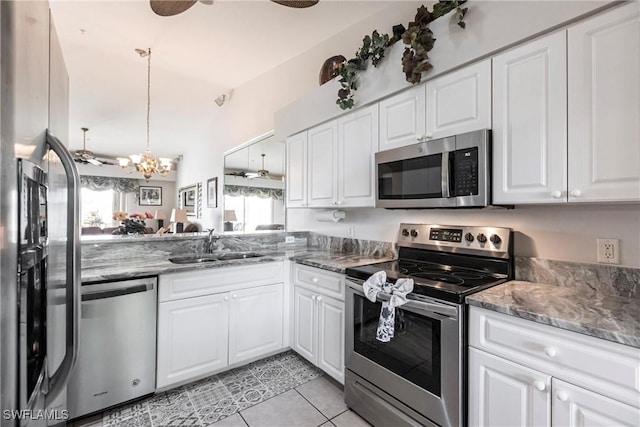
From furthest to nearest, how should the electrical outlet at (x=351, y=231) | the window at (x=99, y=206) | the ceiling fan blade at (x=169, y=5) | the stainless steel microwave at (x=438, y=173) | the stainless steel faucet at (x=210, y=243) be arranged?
1. the window at (x=99, y=206)
2. the electrical outlet at (x=351, y=231)
3. the stainless steel faucet at (x=210, y=243)
4. the ceiling fan blade at (x=169, y=5)
5. the stainless steel microwave at (x=438, y=173)

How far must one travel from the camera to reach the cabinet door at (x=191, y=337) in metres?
1.97

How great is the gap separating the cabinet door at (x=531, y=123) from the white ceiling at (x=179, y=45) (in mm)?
1511

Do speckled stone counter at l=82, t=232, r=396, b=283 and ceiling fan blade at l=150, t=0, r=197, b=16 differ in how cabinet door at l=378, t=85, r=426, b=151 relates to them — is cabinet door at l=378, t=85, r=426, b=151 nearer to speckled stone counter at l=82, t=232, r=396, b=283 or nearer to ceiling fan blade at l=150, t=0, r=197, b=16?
speckled stone counter at l=82, t=232, r=396, b=283

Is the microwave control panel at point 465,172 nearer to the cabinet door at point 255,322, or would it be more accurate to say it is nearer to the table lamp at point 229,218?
the cabinet door at point 255,322

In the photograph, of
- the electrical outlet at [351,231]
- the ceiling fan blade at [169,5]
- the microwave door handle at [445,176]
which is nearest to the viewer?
the microwave door handle at [445,176]

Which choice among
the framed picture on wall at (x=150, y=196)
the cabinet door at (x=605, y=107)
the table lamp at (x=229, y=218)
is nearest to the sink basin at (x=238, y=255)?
the table lamp at (x=229, y=218)

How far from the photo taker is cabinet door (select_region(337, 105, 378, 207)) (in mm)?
2143

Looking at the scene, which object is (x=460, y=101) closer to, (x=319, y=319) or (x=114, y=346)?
(x=319, y=319)

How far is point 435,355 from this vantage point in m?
1.43

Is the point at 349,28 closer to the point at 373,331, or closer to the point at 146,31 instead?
the point at 146,31

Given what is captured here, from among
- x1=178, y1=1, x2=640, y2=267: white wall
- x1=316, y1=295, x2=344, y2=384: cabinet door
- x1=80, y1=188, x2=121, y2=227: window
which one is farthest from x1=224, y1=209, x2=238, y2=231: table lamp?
x1=80, y1=188, x2=121, y2=227: window

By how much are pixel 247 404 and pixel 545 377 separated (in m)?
1.68

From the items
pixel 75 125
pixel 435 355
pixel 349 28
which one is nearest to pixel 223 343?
pixel 435 355

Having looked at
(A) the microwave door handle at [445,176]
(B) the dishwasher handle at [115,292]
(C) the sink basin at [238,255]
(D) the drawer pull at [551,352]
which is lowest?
(D) the drawer pull at [551,352]
